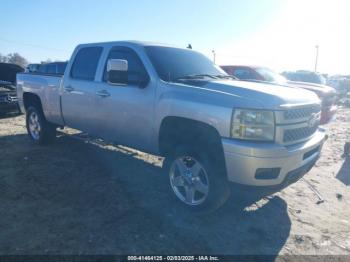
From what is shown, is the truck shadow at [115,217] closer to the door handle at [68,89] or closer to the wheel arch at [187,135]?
the wheel arch at [187,135]

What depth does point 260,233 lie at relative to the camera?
138 inches

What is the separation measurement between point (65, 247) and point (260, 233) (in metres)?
2.13

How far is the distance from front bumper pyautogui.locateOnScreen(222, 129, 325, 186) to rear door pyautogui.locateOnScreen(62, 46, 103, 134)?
8.60ft

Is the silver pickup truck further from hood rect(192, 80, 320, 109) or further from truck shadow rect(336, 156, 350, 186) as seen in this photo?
truck shadow rect(336, 156, 350, 186)

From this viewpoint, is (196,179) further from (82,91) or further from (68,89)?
(68,89)

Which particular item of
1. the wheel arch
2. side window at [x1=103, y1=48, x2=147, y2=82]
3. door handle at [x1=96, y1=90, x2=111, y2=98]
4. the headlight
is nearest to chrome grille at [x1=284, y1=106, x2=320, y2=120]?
the headlight

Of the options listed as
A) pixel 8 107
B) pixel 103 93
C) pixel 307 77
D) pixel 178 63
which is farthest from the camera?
pixel 307 77

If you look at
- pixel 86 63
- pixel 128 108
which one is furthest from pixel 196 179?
pixel 86 63

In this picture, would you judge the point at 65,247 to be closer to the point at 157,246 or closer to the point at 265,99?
the point at 157,246

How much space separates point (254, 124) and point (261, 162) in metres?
0.40

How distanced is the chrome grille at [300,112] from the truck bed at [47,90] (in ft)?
13.7

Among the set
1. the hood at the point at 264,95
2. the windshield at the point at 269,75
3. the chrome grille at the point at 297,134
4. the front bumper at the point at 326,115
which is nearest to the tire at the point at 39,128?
the hood at the point at 264,95

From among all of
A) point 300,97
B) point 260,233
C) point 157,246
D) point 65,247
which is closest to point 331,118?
point 300,97

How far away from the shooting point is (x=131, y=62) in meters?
4.47
